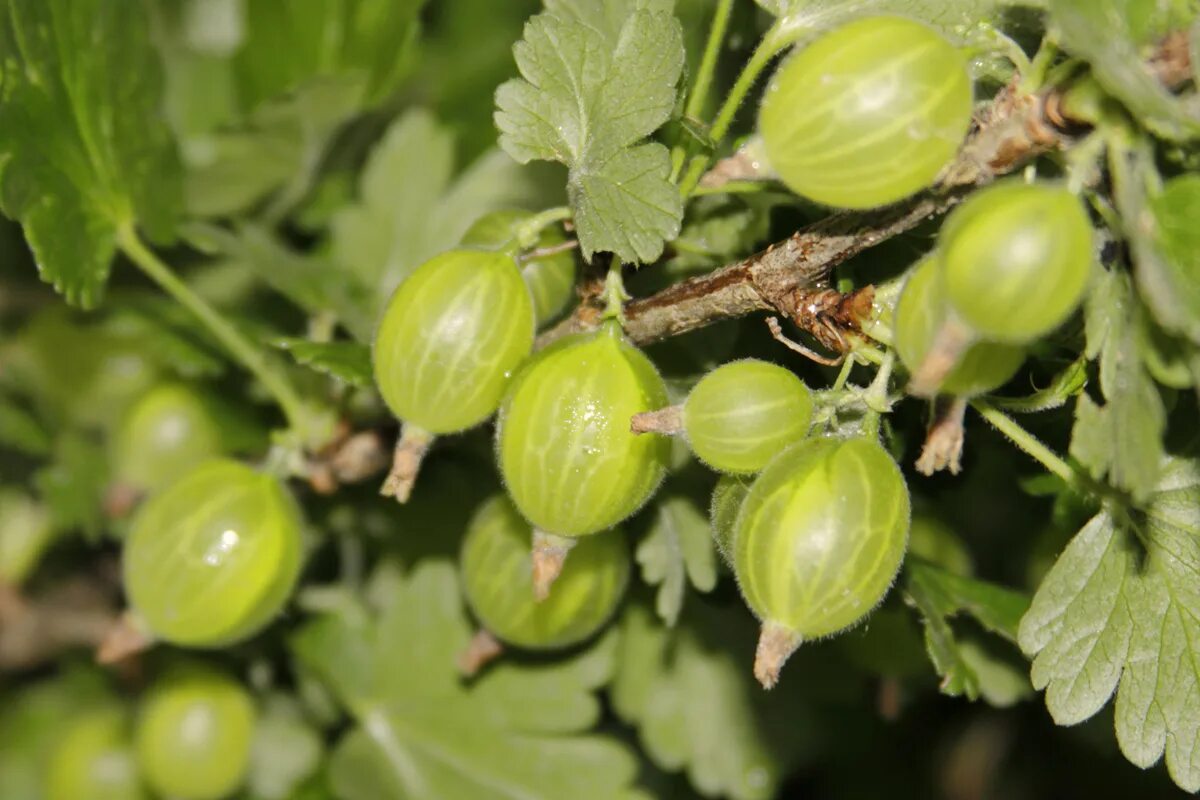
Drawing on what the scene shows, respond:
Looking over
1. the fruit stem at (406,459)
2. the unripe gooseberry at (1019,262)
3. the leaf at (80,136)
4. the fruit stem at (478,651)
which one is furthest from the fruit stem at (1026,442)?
the leaf at (80,136)

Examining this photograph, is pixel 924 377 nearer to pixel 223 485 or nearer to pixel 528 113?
pixel 528 113

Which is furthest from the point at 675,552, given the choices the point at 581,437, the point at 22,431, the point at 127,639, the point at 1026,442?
the point at 22,431

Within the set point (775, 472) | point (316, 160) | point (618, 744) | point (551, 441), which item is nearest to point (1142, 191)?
point (775, 472)

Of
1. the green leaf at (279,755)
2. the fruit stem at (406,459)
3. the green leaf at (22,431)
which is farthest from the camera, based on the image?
the green leaf at (279,755)

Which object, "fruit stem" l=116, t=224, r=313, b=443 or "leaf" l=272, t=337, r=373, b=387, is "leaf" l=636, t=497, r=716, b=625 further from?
"fruit stem" l=116, t=224, r=313, b=443

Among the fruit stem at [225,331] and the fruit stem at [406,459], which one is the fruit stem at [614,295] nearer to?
the fruit stem at [406,459]

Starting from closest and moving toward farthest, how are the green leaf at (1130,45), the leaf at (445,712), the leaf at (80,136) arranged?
the green leaf at (1130,45), the leaf at (80,136), the leaf at (445,712)
